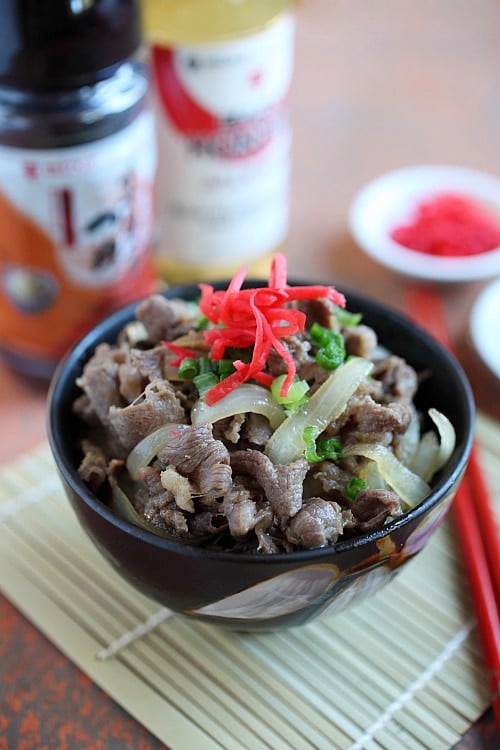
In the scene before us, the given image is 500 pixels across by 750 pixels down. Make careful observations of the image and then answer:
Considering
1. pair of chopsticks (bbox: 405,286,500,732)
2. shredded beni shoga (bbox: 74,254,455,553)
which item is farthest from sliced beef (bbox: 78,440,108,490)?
pair of chopsticks (bbox: 405,286,500,732)

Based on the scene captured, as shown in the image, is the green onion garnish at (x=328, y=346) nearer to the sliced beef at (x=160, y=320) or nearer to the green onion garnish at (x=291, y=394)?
the green onion garnish at (x=291, y=394)

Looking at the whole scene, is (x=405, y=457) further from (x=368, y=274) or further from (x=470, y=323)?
(x=368, y=274)

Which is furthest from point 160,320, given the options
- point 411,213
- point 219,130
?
point 411,213

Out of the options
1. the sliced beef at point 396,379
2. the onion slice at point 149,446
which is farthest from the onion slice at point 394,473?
the onion slice at point 149,446

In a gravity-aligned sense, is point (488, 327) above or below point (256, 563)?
below

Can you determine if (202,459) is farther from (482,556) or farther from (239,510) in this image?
(482,556)

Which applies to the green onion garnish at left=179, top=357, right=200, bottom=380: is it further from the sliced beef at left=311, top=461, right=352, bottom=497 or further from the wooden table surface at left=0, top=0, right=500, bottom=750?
the wooden table surface at left=0, top=0, right=500, bottom=750

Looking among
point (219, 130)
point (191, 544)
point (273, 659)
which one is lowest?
point (273, 659)

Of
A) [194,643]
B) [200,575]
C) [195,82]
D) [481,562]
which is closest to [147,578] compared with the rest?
[200,575]
